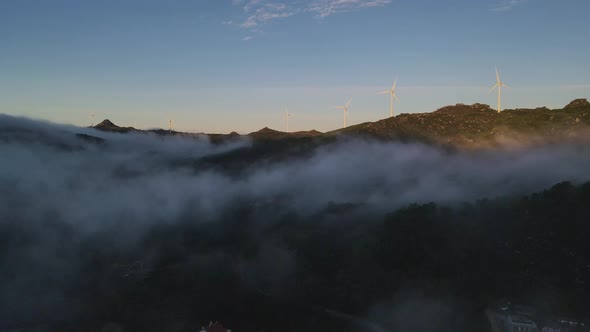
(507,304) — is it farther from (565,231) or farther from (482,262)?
(565,231)

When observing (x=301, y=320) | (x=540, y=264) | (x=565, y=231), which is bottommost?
(x=301, y=320)

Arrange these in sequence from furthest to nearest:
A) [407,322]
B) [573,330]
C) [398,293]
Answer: [398,293]
[407,322]
[573,330]

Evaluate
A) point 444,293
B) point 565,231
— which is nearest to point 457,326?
point 444,293

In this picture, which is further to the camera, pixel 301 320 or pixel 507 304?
pixel 301 320

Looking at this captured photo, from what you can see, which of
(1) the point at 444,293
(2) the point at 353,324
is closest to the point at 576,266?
(1) the point at 444,293

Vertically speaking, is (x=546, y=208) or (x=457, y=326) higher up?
(x=546, y=208)

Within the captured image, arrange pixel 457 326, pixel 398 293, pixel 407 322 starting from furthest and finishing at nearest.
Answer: pixel 398 293 < pixel 407 322 < pixel 457 326

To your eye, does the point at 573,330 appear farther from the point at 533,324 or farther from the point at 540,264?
the point at 540,264

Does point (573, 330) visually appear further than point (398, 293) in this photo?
No

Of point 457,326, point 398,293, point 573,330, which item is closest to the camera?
point 573,330
